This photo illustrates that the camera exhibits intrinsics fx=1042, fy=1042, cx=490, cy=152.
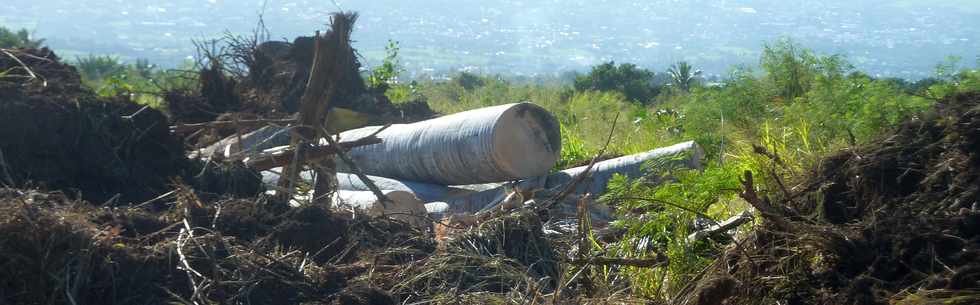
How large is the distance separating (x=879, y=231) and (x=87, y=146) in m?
3.84

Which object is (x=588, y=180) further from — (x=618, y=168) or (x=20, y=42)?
(x=20, y=42)

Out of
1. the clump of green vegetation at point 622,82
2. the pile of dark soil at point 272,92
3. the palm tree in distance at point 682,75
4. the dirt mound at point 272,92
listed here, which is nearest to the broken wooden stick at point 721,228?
the pile of dark soil at point 272,92

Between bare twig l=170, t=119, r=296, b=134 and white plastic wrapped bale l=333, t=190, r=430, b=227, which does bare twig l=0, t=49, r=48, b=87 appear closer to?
bare twig l=170, t=119, r=296, b=134

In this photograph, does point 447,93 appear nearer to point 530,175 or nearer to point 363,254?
→ point 530,175

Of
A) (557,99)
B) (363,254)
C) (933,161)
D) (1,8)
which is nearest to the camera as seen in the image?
(933,161)

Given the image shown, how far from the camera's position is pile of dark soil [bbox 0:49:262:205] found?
516cm

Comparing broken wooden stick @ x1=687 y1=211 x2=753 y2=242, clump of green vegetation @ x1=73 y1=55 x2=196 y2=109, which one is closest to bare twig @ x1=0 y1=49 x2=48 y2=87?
clump of green vegetation @ x1=73 y1=55 x2=196 y2=109

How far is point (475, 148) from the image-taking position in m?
7.15

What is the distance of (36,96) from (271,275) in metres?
2.04

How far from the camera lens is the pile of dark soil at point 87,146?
5.16 meters

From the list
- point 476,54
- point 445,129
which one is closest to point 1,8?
point 476,54

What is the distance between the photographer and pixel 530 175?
7371 mm

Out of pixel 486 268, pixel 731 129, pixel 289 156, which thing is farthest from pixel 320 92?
pixel 731 129

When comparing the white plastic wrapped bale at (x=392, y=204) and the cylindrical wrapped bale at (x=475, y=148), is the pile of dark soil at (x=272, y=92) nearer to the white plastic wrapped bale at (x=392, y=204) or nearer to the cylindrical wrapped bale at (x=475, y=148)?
the cylindrical wrapped bale at (x=475, y=148)
